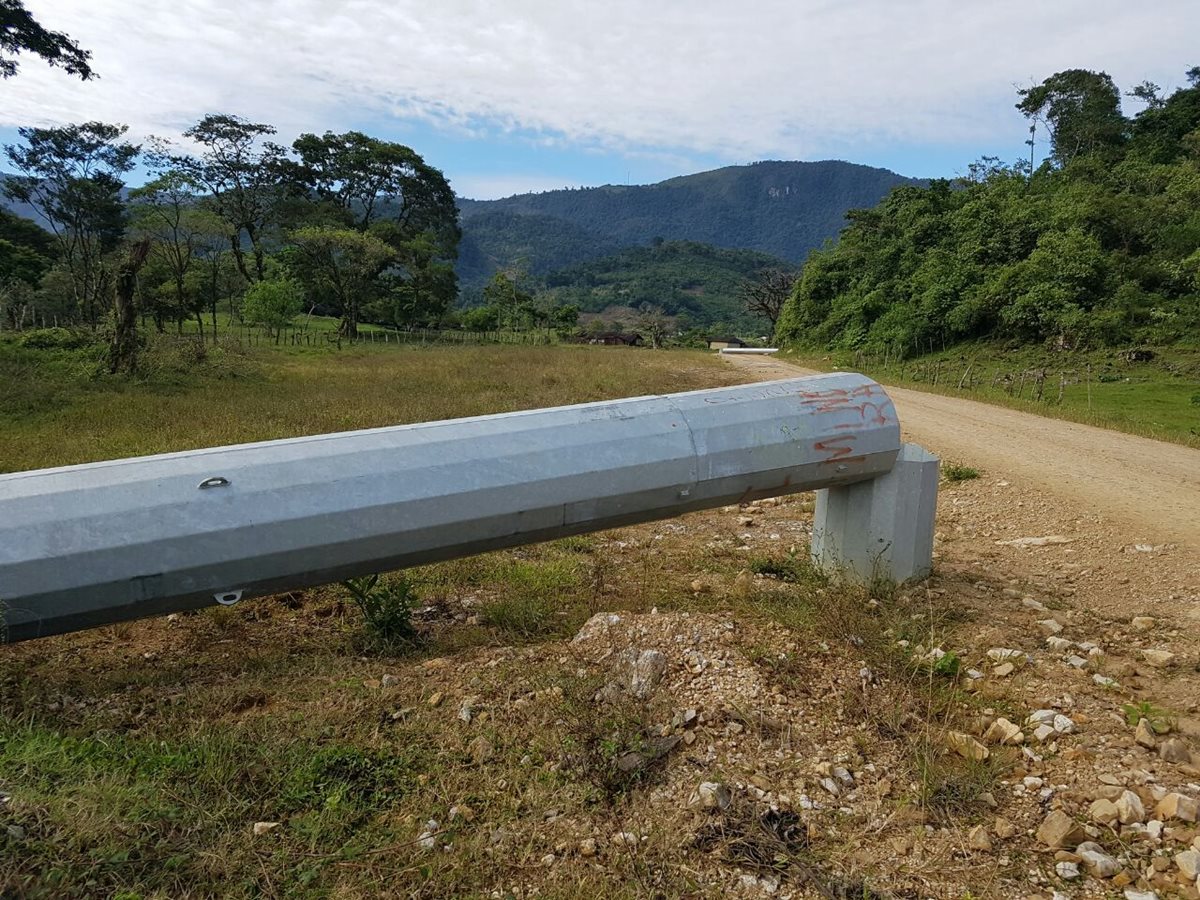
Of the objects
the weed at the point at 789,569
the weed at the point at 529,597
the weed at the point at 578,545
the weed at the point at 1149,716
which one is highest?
the weed at the point at 1149,716

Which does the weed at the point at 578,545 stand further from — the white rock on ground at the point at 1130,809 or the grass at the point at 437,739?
the white rock on ground at the point at 1130,809

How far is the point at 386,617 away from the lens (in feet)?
15.1

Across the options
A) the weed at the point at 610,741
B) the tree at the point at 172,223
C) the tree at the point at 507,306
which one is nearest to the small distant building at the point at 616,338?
the tree at the point at 507,306

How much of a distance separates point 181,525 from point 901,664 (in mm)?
4112

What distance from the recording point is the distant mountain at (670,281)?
116375 millimetres

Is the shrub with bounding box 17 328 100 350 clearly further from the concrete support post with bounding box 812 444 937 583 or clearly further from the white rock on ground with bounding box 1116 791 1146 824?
the white rock on ground with bounding box 1116 791 1146 824

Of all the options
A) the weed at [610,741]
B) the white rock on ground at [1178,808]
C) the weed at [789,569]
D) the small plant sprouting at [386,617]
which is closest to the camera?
the white rock on ground at [1178,808]

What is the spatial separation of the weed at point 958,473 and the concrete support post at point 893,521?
4.12 m

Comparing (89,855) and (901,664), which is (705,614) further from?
(89,855)

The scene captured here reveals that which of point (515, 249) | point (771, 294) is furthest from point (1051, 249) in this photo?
point (515, 249)

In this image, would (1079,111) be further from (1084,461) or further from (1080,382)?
(1084,461)

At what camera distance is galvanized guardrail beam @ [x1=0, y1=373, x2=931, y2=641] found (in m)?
3.62

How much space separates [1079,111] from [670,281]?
88554 mm

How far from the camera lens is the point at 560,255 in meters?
184
